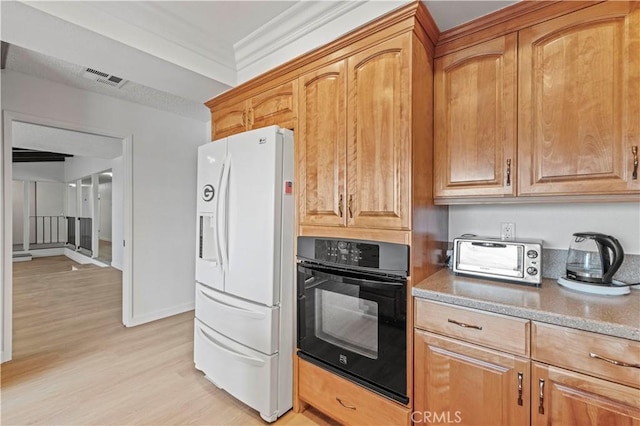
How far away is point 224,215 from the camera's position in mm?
2008

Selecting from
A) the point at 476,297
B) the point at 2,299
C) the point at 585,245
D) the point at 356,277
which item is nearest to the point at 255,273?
the point at 356,277

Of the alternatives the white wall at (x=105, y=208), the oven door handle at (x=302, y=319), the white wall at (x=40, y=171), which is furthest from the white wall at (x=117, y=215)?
the oven door handle at (x=302, y=319)

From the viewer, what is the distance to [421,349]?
1.45 meters

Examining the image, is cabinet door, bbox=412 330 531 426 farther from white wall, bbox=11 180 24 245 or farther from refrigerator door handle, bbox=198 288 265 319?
white wall, bbox=11 180 24 245

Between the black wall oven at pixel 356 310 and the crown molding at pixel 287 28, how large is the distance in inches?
52.6

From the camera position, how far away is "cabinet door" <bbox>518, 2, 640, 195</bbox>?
127cm

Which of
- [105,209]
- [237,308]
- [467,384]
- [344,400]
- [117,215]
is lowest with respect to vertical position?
[344,400]

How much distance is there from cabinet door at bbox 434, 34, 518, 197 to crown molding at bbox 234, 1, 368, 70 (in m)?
0.67

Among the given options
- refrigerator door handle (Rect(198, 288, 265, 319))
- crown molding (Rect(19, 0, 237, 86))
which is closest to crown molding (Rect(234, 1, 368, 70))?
crown molding (Rect(19, 0, 237, 86))

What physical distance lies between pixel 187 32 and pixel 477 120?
194 cm

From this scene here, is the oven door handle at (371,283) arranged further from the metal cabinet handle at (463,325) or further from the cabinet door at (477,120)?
the cabinet door at (477,120)

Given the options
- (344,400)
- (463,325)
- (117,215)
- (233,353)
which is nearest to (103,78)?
(233,353)

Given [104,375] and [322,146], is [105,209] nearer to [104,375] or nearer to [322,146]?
[104,375]
